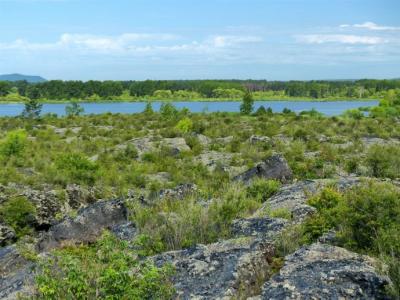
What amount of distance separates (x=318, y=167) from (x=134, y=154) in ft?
39.6

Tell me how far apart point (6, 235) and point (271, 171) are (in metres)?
8.77

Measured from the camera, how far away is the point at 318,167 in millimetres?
22172

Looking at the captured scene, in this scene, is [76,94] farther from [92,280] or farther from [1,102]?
[92,280]

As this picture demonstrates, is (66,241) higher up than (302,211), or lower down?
lower down

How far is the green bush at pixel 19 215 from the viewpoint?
15.3 meters

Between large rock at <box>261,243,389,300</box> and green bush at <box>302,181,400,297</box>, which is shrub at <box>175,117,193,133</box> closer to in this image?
green bush at <box>302,181,400,297</box>

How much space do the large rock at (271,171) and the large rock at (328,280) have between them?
9.51 m

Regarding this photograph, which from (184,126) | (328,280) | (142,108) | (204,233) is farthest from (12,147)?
(142,108)

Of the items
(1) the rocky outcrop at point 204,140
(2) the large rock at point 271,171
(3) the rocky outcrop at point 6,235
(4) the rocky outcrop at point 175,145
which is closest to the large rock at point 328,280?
(3) the rocky outcrop at point 6,235

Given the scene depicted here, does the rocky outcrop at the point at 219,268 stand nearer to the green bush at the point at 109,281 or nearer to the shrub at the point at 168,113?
the green bush at the point at 109,281

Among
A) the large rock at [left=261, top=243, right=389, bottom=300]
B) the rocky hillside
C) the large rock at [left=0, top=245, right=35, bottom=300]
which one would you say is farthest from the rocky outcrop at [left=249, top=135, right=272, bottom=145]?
the large rock at [left=261, top=243, right=389, bottom=300]

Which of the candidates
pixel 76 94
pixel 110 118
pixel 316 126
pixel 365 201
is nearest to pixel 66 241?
pixel 365 201

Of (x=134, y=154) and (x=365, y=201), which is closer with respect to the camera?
(x=365, y=201)

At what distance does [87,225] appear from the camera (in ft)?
42.5
